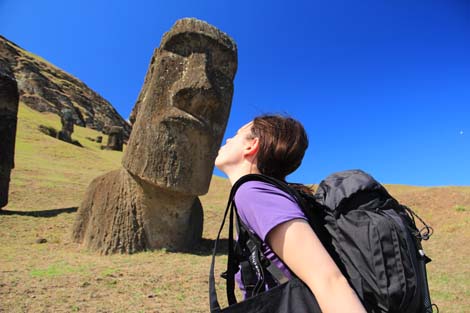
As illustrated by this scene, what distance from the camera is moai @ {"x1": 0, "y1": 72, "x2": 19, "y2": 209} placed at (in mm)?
10547

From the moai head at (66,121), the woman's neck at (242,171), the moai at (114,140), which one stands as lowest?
the woman's neck at (242,171)

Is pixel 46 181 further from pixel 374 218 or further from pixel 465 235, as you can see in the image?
pixel 374 218

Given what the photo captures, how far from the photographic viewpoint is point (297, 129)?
5.47 ft

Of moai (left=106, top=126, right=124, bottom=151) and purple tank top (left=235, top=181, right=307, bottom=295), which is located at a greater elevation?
moai (left=106, top=126, right=124, bottom=151)

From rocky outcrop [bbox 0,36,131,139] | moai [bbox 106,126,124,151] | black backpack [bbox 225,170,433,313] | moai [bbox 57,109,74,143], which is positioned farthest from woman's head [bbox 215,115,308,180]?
rocky outcrop [bbox 0,36,131,139]

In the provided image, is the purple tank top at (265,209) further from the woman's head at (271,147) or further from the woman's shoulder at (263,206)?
the woman's head at (271,147)

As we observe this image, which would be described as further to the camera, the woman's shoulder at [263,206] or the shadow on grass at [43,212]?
the shadow on grass at [43,212]

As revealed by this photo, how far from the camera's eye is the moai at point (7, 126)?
34.6 feet

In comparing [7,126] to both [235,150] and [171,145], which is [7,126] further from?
[235,150]

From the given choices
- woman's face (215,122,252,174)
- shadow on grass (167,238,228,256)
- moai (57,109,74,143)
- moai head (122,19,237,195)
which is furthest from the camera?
moai (57,109,74,143)

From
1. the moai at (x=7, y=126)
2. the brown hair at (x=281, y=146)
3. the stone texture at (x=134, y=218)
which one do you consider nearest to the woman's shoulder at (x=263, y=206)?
the brown hair at (x=281, y=146)

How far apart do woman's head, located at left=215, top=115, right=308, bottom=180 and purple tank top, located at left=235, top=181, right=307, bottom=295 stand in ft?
0.77

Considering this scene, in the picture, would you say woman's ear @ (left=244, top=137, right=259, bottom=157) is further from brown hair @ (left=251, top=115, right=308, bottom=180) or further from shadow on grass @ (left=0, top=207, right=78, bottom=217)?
shadow on grass @ (left=0, top=207, right=78, bottom=217)

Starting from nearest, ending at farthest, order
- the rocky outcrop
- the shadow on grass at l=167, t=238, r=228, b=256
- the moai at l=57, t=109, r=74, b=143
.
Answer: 1. the shadow on grass at l=167, t=238, r=228, b=256
2. the moai at l=57, t=109, r=74, b=143
3. the rocky outcrop
